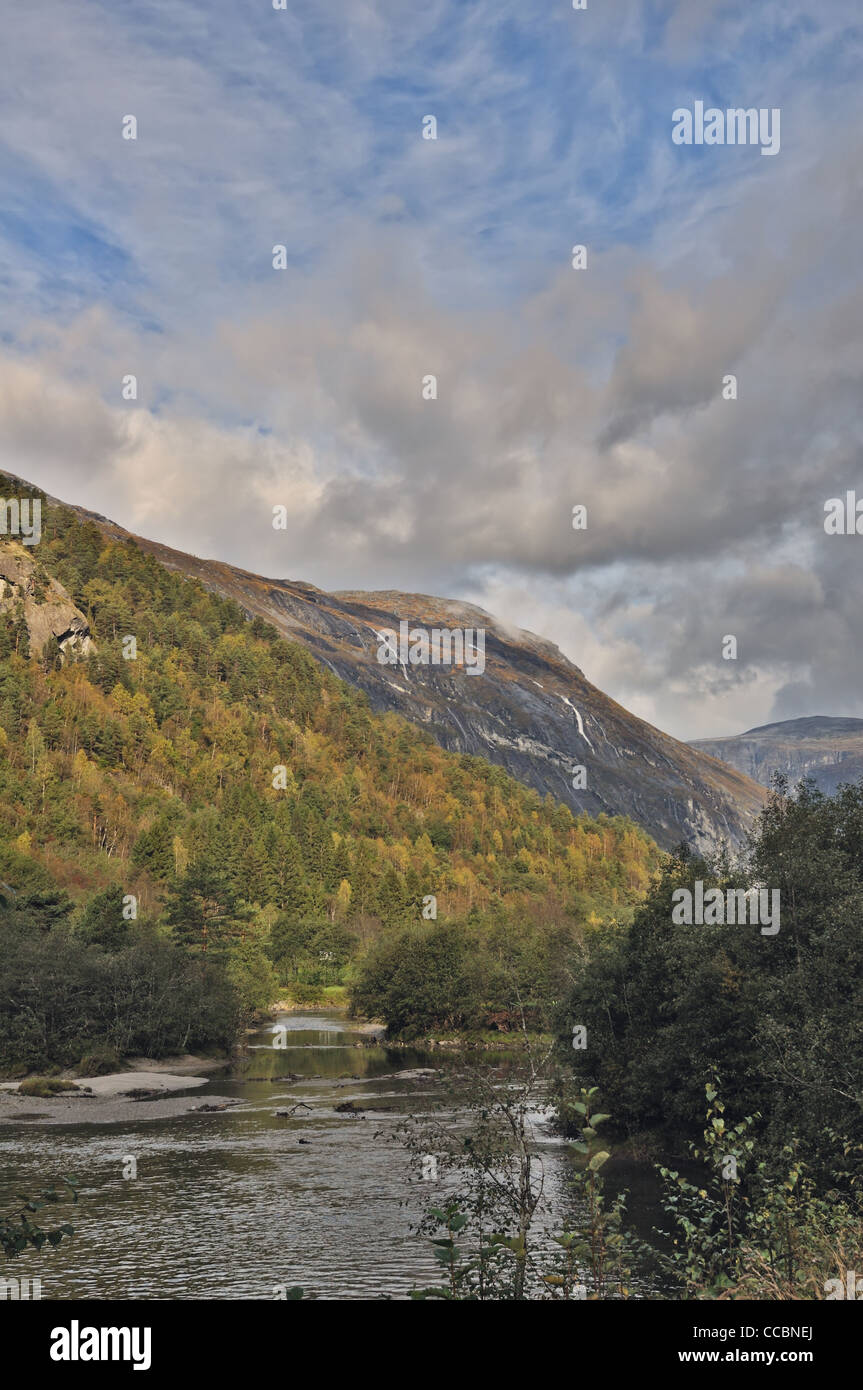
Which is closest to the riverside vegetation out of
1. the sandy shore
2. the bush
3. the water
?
the bush

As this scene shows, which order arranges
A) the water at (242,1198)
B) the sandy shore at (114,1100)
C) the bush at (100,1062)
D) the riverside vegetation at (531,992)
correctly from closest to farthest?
the riverside vegetation at (531,992) < the water at (242,1198) < the sandy shore at (114,1100) < the bush at (100,1062)

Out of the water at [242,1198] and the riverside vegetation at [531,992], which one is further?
the water at [242,1198]

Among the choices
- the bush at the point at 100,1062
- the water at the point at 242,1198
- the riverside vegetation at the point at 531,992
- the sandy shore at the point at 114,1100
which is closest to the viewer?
the riverside vegetation at the point at 531,992

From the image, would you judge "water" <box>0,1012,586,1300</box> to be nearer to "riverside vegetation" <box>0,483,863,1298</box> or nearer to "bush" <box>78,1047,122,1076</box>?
"riverside vegetation" <box>0,483,863,1298</box>

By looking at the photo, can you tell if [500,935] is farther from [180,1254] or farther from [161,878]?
[180,1254]

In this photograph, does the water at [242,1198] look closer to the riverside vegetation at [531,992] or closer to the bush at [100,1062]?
the riverside vegetation at [531,992]

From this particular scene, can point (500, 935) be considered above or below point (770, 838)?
below

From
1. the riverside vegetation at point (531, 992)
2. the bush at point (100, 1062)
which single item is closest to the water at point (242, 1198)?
the riverside vegetation at point (531, 992)

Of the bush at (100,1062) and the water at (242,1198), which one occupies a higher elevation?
the water at (242,1198)
